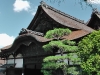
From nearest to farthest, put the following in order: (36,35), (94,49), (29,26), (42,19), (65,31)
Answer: (94,49)
(65,31)
(36,35)
(42,19)
(29,26)

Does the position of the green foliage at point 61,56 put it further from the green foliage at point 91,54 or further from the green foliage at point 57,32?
the green foliage at point 91,54

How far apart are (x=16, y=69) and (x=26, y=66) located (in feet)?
5.11

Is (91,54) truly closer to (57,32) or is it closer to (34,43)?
(57,32)

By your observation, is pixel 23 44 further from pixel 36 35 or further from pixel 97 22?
pixel 97 22

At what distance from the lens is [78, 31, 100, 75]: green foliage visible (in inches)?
405

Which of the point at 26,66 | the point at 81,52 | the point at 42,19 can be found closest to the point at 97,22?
the point at 42,19

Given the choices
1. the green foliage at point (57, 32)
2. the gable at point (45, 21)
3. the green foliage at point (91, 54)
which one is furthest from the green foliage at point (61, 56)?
the gable at point (45, 21)

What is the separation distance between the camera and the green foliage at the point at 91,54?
10.3 m

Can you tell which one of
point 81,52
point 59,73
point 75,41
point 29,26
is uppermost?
point 29,26

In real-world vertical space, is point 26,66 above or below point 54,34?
below

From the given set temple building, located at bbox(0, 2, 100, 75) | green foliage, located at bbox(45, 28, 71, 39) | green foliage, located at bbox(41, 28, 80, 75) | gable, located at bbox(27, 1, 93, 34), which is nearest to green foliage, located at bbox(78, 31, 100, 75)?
green foliage, located at bbox(41, 28, 80, 75)

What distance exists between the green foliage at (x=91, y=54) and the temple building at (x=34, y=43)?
4.35 metres

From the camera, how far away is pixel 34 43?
17.2 meters

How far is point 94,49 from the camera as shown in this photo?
35.1 feet
